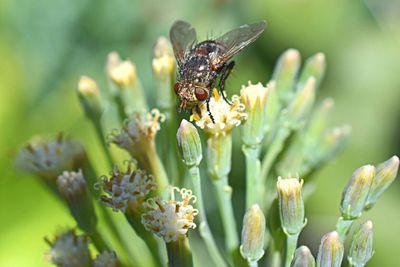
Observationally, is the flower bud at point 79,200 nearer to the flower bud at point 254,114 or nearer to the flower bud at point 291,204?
the flower bud at point 254,114

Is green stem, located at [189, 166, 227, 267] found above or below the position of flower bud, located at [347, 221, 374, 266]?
above

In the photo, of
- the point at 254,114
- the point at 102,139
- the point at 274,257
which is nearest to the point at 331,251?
the point at 274,257

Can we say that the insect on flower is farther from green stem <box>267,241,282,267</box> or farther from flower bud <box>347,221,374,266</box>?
flower bud <box>347,221,374,266</box>

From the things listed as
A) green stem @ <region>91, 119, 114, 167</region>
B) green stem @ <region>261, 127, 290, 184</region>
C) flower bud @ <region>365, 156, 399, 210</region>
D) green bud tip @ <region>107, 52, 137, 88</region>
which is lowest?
flower bud @ <region>365, 156, 399, 210</region>

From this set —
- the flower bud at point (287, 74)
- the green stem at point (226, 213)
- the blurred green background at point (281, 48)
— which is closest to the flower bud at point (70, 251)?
the green stem at point (226, 213)

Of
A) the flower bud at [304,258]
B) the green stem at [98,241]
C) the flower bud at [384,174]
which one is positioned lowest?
the flower bud at [304,258]

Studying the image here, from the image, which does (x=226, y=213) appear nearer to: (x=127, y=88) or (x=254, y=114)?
(x=254, y=114)

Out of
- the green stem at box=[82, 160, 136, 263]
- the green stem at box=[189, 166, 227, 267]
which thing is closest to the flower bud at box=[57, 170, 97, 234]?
the green stem at box=[82, 160, 136, 263]
